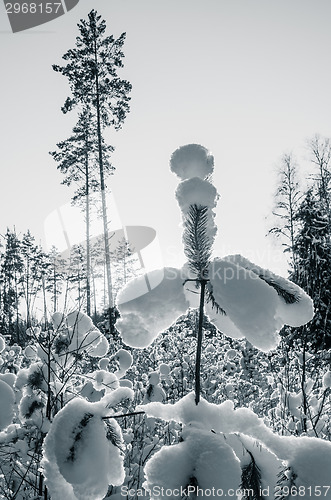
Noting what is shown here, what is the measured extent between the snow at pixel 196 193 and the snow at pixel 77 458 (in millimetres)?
809

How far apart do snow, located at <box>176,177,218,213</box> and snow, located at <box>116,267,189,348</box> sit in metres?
0.26

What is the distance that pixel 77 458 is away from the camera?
3.64 ft

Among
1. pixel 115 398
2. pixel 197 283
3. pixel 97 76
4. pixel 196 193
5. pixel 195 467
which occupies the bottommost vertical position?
pixel 195 467

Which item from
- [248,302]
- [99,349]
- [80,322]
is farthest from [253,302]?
[99,349]

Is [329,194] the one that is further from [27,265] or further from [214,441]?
[27,265]

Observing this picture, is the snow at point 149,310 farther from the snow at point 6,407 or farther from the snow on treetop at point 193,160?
the snow at point 6,407

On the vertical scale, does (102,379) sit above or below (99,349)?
below

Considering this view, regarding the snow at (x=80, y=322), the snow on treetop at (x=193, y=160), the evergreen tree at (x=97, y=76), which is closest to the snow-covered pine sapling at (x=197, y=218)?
the snow on treetop at (x=193, y=160)

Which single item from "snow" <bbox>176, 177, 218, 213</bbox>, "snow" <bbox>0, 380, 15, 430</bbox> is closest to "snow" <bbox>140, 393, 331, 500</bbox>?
"snow" <bbox>176, 177, 218, 213</bbox>

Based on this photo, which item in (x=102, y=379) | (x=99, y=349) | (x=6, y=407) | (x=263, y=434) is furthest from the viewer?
(x=99, y=349)

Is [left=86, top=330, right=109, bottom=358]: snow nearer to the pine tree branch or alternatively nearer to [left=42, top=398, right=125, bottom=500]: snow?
[left=42, top=398, right=125, bottom=500]: snow

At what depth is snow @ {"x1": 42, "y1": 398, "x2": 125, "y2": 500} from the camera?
3.61ft

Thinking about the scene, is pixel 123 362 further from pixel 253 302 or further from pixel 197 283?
pixel 253 302

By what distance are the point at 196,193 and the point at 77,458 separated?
94 centimetres
